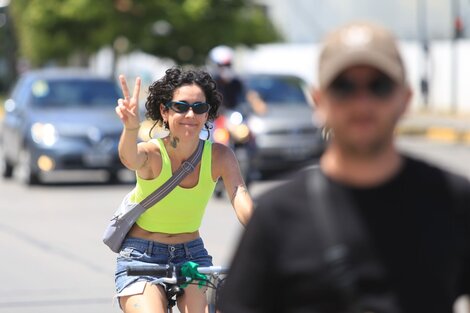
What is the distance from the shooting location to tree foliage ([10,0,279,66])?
32625 mm

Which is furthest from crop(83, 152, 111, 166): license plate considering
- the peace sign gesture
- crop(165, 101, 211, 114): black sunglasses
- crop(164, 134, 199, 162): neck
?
the peace sign gesture

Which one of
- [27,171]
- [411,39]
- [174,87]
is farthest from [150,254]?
[411,39]

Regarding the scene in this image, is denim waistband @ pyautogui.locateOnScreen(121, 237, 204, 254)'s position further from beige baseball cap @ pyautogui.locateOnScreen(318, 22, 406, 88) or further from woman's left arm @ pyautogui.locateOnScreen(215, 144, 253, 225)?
beige baseball cap @ pyautogui.locateOnScreen(318, 22, 406, 88)

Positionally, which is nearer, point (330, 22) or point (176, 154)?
point (176, 154)

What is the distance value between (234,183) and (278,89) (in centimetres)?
1585

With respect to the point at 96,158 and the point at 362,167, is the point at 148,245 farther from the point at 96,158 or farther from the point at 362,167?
the point at 96,158

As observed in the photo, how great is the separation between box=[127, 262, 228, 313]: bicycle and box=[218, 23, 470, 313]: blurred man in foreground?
2.40 m

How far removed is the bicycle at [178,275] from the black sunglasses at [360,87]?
249 centimetres

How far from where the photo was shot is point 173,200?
5.88m

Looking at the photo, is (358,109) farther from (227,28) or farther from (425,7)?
(425,7)

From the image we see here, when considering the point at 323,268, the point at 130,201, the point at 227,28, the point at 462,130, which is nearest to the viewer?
the point at 323,268

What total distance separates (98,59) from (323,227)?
174 feet

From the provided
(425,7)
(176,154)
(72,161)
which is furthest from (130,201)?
(425,7)

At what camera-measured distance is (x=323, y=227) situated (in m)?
2.95
